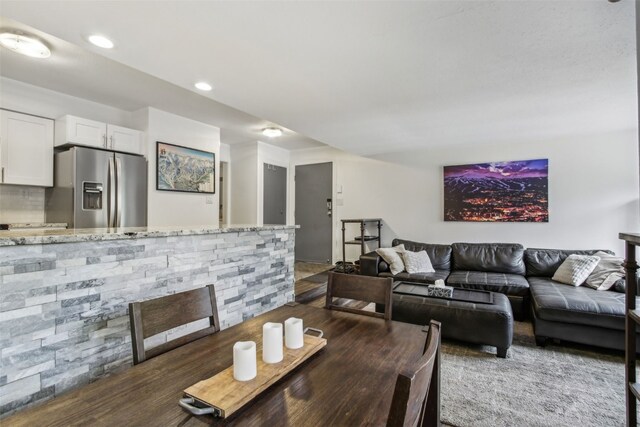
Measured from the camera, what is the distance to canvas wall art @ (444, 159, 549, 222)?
4090 millimetres

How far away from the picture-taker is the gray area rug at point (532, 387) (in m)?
1.71

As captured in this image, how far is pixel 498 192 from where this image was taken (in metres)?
4.29

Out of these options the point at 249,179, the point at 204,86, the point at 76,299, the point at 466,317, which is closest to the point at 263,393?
the point at 76,299

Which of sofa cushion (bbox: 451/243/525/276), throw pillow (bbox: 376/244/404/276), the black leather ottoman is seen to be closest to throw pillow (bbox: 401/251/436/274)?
throw pillow (bbox: 376/244/404/276)

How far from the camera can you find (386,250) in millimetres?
4172

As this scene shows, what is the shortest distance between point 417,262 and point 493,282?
896mm

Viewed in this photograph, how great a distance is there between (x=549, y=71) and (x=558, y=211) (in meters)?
2.61

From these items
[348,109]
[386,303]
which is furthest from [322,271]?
[386,303]

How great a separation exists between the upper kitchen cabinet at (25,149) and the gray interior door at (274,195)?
3.05 metres

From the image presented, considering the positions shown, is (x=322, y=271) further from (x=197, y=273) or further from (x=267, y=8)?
(x=267, y=8)

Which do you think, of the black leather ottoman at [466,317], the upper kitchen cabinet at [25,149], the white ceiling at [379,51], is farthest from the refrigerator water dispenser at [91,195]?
the black leather ottoman at [466,317]

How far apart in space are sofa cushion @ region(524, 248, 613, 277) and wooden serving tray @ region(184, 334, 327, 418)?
3851mm

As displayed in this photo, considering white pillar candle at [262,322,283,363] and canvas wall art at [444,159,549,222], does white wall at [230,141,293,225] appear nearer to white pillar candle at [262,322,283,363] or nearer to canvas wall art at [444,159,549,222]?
canvas wall art at [444,159,549,222]

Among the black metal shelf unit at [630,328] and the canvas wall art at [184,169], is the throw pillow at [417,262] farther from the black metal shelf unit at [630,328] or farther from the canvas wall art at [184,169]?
the canvas wall art at [184,169]
